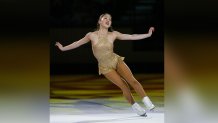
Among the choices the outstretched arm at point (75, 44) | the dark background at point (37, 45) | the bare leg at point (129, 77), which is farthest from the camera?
the bare leg at point (129, 77)

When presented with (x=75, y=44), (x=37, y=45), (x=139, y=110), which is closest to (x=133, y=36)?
(x=75, y=44)

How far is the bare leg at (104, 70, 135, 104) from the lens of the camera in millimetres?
4387

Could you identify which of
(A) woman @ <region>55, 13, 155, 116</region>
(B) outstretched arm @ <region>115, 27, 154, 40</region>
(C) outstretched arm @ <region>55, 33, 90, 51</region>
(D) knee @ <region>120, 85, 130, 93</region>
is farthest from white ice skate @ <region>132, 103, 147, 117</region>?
(C) outstretched arm @ <region>55, 33, 90, 51</region>

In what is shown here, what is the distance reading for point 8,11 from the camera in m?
3.93

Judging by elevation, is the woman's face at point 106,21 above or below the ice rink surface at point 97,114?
above

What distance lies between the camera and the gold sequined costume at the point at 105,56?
4.30 metres

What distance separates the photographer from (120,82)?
14.4ft

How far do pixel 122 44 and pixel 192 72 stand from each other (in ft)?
2.06

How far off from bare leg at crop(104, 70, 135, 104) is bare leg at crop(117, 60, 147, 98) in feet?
0.12

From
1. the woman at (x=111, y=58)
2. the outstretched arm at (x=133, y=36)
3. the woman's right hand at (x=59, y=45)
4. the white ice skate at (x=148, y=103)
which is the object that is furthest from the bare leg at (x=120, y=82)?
the woman's right hand at (x=59, y=45)

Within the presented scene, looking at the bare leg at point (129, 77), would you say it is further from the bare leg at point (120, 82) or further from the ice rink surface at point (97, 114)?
the ice rink surface at point (97, 114)

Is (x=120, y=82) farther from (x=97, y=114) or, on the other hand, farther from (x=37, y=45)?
(x=37, y=45)

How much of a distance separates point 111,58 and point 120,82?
8.2 inches

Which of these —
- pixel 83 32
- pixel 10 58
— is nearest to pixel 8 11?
pixel 10 58
